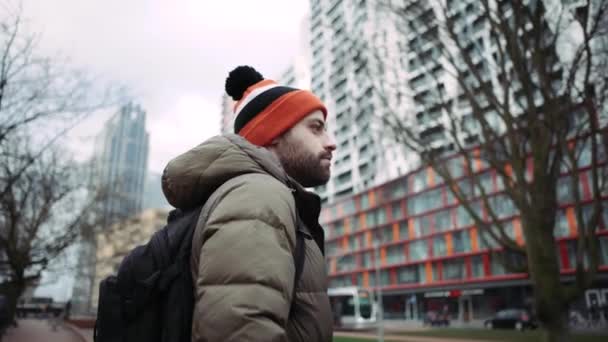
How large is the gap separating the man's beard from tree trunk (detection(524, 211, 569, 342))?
8.19 meters

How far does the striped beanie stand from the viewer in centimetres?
173

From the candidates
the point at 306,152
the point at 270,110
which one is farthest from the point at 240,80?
the point at 306,152

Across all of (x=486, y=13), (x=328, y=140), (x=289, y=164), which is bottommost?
(x=289, y=164)

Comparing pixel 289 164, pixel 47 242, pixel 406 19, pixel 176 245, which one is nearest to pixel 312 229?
pixel 289 164

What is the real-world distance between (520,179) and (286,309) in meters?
8.92

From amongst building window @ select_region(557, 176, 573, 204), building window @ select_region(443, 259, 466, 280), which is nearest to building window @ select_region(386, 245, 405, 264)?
building window @ select_region(443, 259, 466, 280)

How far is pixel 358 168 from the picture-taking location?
58125 mm

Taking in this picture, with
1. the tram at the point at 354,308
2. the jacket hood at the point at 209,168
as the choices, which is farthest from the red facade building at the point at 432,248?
the jacket hood at the point at 209,168

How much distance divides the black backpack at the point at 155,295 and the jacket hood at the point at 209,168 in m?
0.10

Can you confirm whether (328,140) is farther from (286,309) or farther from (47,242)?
(47,242)

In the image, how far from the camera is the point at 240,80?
198 cm

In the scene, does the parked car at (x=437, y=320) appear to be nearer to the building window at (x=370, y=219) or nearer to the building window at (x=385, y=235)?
the building window at (x=385, y=235)

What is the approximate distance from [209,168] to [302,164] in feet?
1.49

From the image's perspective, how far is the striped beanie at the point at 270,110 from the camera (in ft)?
5.68
